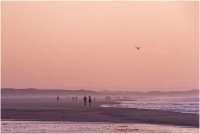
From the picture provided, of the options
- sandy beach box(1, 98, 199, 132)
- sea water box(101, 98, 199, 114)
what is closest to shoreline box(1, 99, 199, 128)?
sandy beach box(1, 98, 199, 132)

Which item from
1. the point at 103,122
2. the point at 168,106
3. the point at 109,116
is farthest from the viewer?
the point at 168,106

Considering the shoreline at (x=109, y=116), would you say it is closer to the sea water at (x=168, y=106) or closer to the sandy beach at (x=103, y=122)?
the sandy beach at (x=103, y=122)

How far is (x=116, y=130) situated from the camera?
1021 inches

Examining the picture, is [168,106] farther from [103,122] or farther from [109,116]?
[103,122]

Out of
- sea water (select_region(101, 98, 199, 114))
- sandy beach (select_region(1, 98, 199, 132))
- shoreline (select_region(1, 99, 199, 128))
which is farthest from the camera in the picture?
sea water (select_region(101, 98, 199, 114))

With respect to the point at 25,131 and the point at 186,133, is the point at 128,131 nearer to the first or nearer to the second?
the point at 186,133

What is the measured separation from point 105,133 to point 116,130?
1773 millimetres

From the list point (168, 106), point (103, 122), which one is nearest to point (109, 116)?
point (103, 122)

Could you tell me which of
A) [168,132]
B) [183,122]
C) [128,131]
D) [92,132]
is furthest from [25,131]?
[183,122]

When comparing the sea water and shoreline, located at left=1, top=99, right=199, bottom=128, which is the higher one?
the sea water

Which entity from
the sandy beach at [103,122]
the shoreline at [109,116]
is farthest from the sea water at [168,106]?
the sandy beach at [103,122]

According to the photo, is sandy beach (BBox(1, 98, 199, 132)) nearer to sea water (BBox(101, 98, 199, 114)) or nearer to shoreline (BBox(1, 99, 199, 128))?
shoreline (BBox(1, 99, 199, 128))

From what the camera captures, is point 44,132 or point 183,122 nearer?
point 44,132

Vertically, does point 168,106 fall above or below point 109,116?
above
